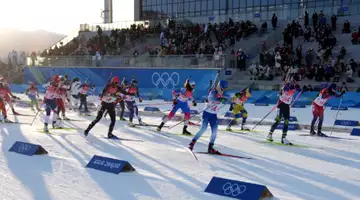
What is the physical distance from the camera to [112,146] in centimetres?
1121

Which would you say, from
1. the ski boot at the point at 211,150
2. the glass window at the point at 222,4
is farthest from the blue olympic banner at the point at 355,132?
the glass window at the point at 222,4

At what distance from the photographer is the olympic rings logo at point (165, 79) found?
2637 centimetres

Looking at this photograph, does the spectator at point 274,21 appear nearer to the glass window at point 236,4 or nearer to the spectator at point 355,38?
the spectator at point 355,38

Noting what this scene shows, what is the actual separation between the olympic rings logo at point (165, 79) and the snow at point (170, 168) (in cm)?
1295

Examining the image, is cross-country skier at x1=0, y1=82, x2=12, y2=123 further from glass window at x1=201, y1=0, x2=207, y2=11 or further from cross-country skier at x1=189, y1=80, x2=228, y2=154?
glass window at x1=201, y1=0, x2=207, y2=11

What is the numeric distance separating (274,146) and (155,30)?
83.4ft

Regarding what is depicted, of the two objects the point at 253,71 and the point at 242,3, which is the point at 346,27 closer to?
the point at 253,71

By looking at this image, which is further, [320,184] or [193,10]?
[193,10]

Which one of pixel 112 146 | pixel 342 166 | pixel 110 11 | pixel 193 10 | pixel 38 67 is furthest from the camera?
pixel 110 11

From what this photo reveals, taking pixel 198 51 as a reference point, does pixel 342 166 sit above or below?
below

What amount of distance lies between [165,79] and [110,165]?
18838 mm

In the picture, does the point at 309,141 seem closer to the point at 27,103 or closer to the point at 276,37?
the point at 276,37

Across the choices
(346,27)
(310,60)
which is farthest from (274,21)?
(310,60)

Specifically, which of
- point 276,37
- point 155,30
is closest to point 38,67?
point 155,30
